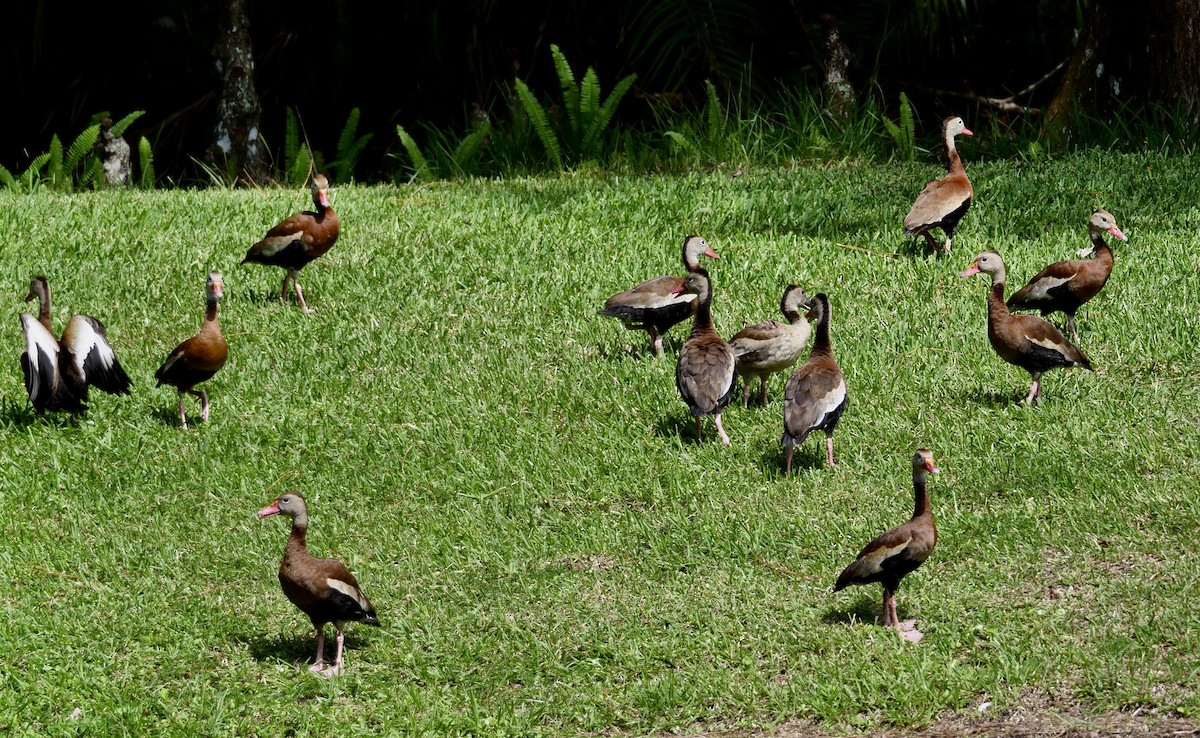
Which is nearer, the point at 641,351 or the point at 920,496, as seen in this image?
the point at 920,496

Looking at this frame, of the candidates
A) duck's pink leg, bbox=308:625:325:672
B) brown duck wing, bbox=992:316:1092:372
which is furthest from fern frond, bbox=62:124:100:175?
brown duck wing, bbox=992:316:1092:372

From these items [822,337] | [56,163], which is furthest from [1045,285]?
[56,163]

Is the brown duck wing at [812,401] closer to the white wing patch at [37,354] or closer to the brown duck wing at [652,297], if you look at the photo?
the brown duck wing at [652,297]

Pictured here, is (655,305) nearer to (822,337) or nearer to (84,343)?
(822,337)

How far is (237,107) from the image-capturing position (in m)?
15.6

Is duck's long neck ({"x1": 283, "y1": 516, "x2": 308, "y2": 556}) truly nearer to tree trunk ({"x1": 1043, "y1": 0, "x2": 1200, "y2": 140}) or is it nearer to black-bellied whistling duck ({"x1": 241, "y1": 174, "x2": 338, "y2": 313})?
black-bellied whistling duck ({"x1": 241, "y1": 174, "x2": 338, "y2": 313})

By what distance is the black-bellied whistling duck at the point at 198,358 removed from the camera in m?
8.73

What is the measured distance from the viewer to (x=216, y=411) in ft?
30.5

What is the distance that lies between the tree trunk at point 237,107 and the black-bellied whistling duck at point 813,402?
9.25 meters

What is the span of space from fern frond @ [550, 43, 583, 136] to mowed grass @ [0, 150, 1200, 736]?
3485 millimetres

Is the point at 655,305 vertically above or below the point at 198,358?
below

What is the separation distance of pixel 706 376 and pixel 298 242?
3.97 m

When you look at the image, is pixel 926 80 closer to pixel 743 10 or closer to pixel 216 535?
pixel 743 10

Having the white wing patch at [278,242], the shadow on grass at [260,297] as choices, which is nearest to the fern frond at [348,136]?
the shadow on grass at [260,297]
